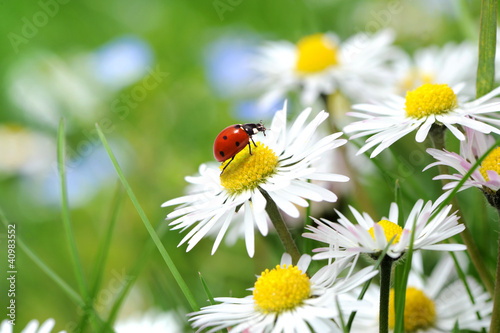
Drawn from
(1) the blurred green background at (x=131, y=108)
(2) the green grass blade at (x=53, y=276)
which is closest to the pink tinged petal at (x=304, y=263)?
(2) the green grass blade at (x=53, y=276)

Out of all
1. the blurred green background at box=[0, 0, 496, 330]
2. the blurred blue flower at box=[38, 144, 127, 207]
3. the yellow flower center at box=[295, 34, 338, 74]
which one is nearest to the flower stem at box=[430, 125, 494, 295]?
the blurred green background at box=[0, 0, 496, 330]

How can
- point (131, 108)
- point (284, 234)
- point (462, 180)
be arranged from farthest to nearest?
1. point (131, 108)
2. point (284, 234)
3. point (462, 180)

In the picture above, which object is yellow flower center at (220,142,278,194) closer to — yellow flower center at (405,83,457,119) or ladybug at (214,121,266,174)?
ladybug at (214,121,266,174)

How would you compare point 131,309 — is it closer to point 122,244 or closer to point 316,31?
point 122,244

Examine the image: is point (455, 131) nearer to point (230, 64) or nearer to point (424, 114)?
point (424, 114)

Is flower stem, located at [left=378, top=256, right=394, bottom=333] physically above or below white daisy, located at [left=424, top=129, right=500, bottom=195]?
below

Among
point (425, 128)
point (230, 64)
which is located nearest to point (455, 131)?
point (425, 128)
